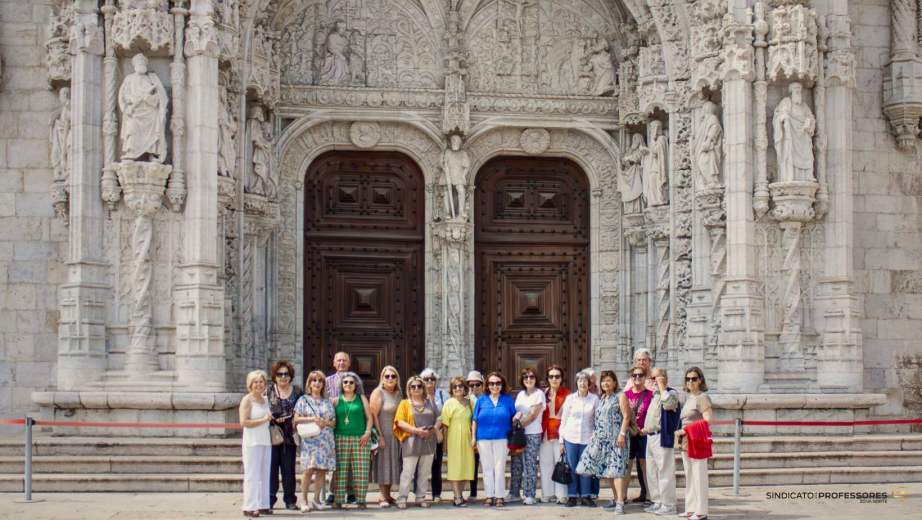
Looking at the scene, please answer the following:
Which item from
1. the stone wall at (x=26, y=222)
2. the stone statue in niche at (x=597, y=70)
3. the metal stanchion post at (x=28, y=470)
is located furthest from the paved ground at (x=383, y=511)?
the stone statue in niche at (x=597, y=70)

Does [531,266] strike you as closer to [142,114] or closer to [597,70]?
[597,70]

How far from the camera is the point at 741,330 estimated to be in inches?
614

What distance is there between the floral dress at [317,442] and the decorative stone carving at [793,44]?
7.60m

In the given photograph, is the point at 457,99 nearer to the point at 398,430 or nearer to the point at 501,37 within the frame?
the point at 501,37

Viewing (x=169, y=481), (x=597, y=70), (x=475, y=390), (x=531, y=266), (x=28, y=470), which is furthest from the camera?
(x=531, y=266)

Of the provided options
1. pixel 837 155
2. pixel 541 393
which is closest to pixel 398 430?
pixel 541 393

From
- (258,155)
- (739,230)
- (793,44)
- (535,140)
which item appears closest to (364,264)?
(258,155)

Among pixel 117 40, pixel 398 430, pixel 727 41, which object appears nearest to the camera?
pixel 398 430

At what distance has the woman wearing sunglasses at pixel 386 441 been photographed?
41.2 feet

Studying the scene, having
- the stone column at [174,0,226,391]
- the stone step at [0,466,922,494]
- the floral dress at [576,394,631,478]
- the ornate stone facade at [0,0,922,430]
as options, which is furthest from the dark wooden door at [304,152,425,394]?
the floral dress at [576,394,631,478]

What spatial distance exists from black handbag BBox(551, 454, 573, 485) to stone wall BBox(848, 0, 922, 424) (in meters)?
6.37

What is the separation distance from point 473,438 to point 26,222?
7074 mm

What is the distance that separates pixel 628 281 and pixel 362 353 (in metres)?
4.04

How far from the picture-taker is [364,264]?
718 inches
